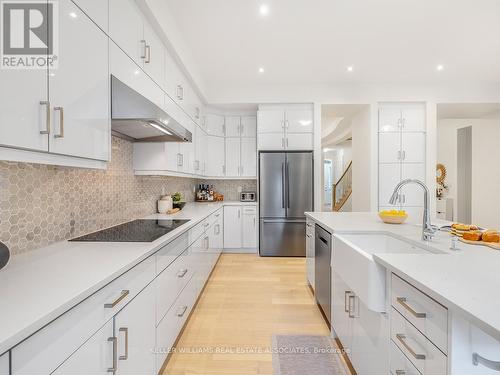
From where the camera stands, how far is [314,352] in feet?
6.05

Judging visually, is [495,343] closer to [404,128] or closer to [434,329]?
[434,329]

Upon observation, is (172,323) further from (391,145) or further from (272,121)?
(391,145)

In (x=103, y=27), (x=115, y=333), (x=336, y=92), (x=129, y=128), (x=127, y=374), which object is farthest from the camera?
(x=336, y=92)

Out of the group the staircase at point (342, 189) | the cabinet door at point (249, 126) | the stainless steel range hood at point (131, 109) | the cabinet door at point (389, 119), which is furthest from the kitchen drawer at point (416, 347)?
the staircase at point (342, 189)

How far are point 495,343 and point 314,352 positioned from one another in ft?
4.44

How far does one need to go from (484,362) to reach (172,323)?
5.44 feet

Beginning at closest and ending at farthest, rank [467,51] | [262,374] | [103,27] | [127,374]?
[127,374] → [103,27] → [262,374] → [467,51]

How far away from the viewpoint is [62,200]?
155cm

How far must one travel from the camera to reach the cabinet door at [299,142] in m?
4.28

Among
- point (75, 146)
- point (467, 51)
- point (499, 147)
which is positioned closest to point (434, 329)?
point (75, 146)

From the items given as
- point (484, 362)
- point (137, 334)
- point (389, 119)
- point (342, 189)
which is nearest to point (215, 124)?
point (389, 119)

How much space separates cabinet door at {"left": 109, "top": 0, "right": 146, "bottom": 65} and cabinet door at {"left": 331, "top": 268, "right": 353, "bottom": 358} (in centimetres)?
217

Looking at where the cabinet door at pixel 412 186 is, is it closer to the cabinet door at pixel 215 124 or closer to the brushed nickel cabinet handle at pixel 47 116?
the cabinet door at pixel 215 124

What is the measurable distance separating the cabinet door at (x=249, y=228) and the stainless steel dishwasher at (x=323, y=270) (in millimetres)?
2035
